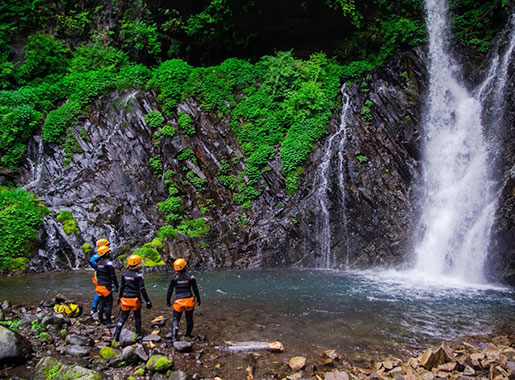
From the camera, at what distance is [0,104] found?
15484 millimetres

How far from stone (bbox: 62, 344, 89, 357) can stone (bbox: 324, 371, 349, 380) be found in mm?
3606

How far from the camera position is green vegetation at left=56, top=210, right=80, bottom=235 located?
13.4 metres

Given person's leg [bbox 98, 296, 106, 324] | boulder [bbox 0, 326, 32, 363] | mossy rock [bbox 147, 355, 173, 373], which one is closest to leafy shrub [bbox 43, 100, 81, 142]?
person's leg [bbox 98, 296, 106, 324]

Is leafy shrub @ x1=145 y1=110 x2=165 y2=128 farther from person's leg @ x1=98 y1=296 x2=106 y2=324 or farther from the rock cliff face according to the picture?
person's leg @ x1=98 y1=296 x2=106 y2=324

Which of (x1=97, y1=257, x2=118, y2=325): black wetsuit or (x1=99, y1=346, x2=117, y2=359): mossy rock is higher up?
(x1=97, y1=257, x2=118, y2=325): black wetsuit

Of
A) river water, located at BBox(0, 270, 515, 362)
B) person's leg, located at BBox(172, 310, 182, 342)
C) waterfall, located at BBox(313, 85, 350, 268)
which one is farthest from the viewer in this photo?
waterfall, located at BBox(313, 85, 350, 268)

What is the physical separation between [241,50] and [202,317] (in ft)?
56.8

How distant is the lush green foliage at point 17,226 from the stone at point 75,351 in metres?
8.71

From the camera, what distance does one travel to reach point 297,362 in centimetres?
516

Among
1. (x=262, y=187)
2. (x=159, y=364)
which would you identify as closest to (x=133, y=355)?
(x=159, y=364)

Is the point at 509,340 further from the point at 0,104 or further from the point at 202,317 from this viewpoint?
the point at 0,104

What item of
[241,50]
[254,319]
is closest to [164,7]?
[241,50]

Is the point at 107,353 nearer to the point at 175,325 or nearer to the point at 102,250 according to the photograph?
the point at 175,325

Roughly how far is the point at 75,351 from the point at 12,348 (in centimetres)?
82
